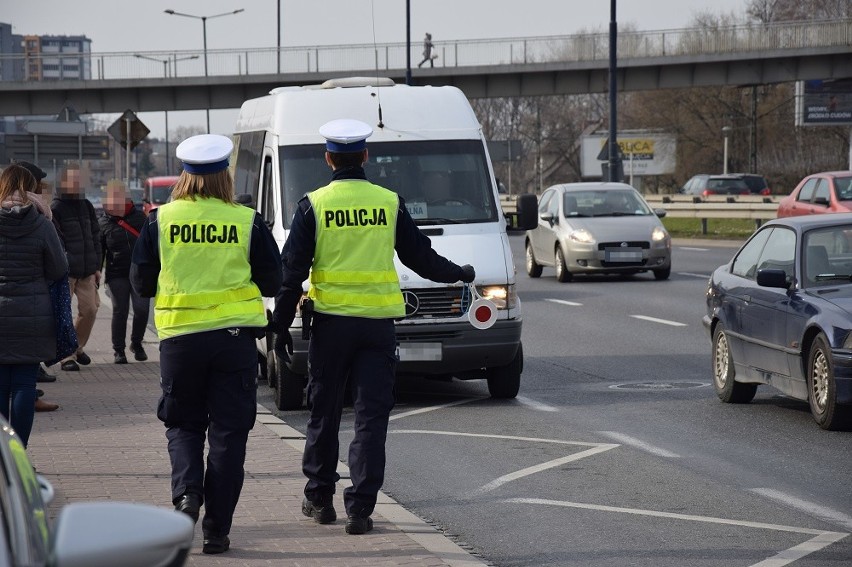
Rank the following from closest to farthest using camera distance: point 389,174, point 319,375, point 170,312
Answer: point 170,312
point 319,375
point 389,174

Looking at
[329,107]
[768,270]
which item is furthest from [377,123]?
[768,270]

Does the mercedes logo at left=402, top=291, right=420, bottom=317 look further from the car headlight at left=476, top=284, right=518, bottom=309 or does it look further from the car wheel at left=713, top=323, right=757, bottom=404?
the car wheel at left=713, top=323, right=757, bottom=404

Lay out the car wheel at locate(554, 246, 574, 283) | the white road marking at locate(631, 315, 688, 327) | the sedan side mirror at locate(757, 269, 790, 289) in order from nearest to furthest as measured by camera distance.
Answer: the sedan side mirror at locate(757, 269, 790, 289), the white road marking at locate(631, 315, 688, 327), the car wheel at locate(554, 246, 574, 283)

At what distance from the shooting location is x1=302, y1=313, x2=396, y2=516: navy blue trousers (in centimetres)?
718

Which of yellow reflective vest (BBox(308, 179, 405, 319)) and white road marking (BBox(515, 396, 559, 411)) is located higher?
yellow reflective vest (BBox(308, 179, 405, 319))

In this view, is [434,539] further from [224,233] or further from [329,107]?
[329,107]

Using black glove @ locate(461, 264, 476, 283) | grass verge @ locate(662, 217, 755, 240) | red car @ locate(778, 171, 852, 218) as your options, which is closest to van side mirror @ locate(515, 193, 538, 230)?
black glove @ locate(461, 264, 476, 283)

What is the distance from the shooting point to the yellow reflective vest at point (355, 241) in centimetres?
738

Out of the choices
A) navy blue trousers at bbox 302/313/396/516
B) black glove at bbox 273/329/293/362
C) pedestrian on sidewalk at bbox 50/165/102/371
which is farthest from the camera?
pedestrian on sidewalk at bbox 50/165/102/371

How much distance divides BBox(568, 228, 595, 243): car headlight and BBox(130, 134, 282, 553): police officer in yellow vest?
763 inches

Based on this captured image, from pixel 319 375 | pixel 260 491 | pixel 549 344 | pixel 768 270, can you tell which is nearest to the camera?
pixel 319 375

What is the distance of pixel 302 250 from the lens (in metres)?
7.43

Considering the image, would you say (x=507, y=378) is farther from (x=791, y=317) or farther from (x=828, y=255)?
(x=828, y=255)

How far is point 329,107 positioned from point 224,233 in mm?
6409
